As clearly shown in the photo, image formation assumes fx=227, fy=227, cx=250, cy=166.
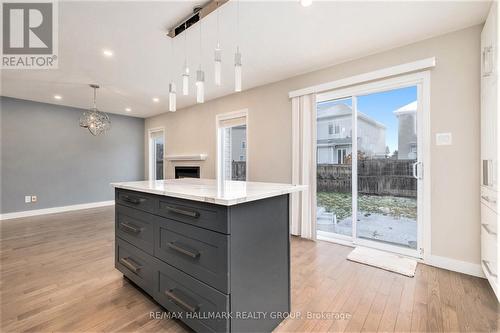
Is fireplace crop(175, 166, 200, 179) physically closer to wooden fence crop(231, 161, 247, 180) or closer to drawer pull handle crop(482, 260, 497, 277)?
wooden fence crop(231, 161, 247, 180)

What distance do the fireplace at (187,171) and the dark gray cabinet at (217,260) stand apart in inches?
138

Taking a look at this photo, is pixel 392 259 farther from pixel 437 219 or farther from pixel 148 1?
pixel 148 1

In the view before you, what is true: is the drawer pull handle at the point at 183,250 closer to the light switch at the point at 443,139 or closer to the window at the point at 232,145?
the light switch at the point at 443,139

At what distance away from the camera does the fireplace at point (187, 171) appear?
5.32 metres

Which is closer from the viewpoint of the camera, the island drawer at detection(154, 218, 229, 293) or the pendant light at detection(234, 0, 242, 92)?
the island drawer at detection(154, 218, 229, 293)

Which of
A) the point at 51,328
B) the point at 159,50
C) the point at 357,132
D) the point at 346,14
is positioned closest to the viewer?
the point at 51,328

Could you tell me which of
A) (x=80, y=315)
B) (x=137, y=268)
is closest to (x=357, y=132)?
(x=137, y=268)

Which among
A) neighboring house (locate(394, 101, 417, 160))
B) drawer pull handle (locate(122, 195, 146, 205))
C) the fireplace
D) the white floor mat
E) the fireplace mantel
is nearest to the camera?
drawer pull handle (locate(122, 195, 146, 205))

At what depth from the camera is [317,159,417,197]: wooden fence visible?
2.77m

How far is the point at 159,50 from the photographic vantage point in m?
2.76

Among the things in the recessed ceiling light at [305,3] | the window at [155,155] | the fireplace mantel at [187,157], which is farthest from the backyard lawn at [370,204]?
the window at [155,155]

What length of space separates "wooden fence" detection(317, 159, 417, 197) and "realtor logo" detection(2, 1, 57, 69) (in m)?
3.60

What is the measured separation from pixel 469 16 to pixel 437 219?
199 centimetres

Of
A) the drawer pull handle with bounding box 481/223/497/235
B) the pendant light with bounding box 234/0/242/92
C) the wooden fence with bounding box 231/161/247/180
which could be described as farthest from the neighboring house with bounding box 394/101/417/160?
the wooden fence with bounding box 231/161/247/180
